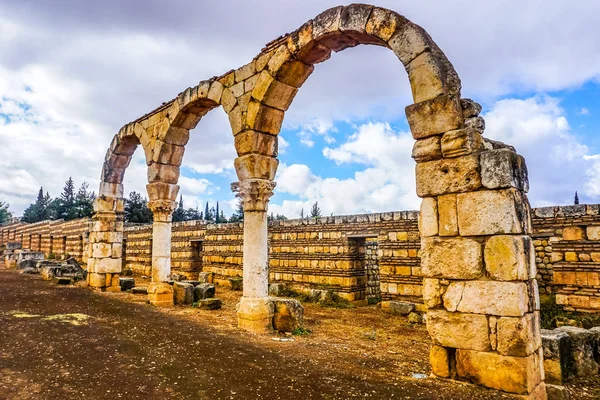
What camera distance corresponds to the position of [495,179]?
3916 millimetres

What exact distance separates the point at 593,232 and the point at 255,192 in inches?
259

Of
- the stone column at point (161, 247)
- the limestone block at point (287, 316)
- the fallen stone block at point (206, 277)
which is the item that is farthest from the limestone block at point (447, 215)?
the fallen stone block at point (206, 277)

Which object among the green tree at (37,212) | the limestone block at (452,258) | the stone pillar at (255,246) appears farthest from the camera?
the green tree at (37,212)

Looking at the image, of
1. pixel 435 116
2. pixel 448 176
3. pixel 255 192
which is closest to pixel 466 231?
pixel 448 176

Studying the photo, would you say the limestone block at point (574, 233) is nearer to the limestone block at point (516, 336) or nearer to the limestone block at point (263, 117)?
the limestone block at point (516, 336)

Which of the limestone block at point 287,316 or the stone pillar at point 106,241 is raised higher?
the stone pillar at point 106,241

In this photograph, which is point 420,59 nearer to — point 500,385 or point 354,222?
point 500,385

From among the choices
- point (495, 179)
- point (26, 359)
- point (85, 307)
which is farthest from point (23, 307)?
point (495, 179)

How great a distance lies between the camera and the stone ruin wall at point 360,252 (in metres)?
7.88

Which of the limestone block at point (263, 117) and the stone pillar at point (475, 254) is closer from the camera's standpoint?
the stone pillar at point (475, 254)

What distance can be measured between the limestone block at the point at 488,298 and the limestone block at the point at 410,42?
2678 millimetres

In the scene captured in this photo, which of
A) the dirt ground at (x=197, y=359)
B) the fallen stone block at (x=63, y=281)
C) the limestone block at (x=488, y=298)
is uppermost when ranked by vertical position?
the limestone block at (x=488, y=298)

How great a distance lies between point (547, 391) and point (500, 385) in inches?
25.8

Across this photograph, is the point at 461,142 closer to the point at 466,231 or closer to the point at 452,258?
the point at 466,231
